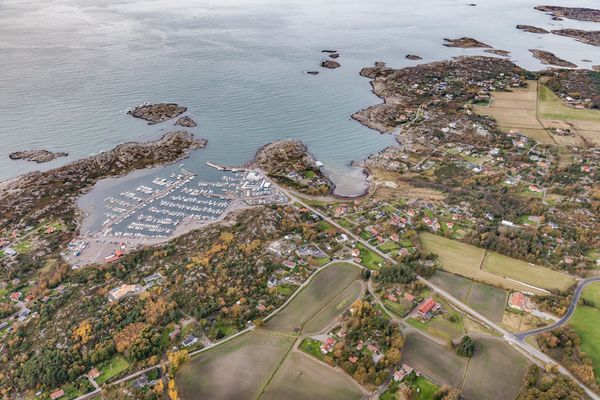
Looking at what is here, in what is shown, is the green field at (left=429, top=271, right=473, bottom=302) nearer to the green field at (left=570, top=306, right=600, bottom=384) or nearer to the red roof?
the red roof

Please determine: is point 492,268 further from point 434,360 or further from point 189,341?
point 189,341

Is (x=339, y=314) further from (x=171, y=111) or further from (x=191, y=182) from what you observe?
(x=171, y=111)

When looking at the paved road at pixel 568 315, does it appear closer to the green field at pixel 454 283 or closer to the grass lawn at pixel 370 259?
the green field at pixel 454 283

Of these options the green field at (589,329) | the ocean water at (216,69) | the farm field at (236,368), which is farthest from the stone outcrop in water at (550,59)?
the farm field at (236,368)

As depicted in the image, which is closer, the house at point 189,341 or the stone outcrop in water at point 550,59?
the house at point 189,341

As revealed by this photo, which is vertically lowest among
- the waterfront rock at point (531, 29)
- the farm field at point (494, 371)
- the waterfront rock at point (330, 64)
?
the farm field at point (494, 371)

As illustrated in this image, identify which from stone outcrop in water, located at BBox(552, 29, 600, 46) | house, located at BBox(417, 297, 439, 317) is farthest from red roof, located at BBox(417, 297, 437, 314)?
stone outcrop in water, located at BBox(552, 29, 600, 46)

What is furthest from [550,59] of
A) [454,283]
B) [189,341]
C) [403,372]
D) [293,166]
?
[189,341]
